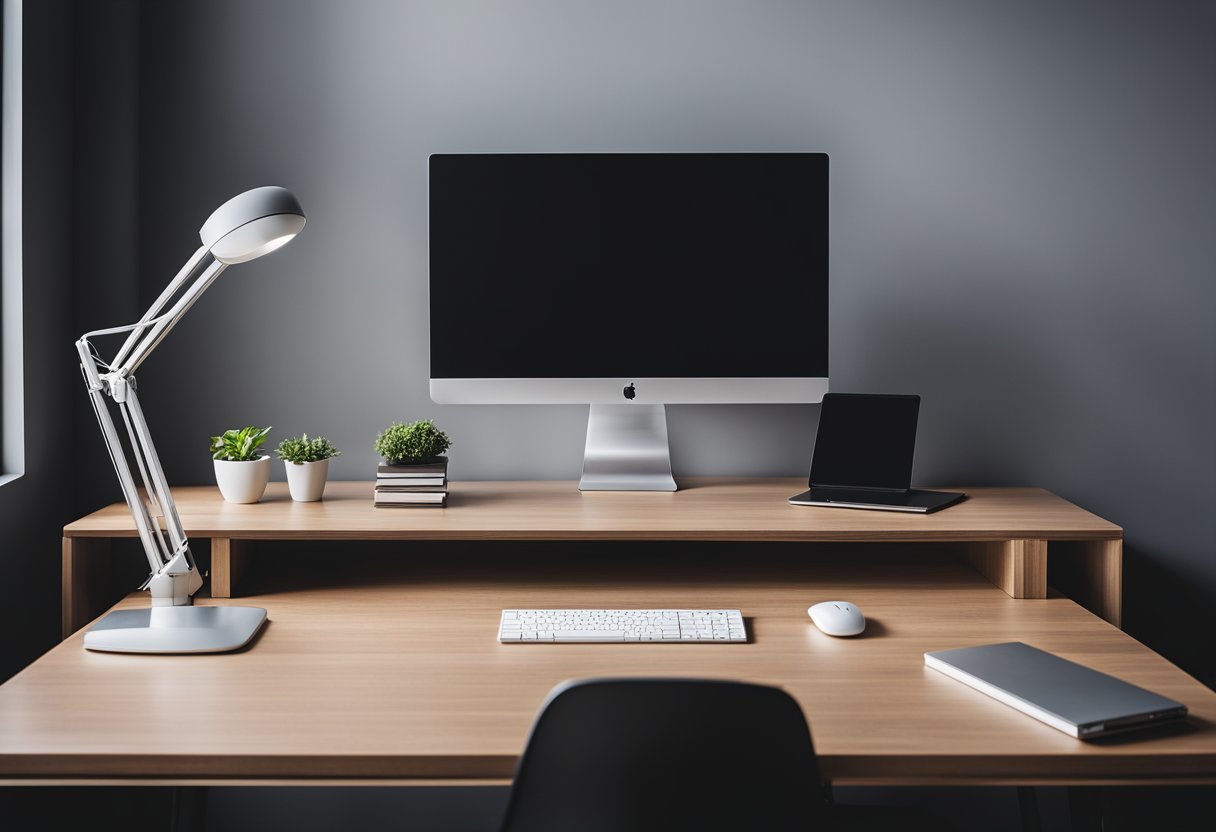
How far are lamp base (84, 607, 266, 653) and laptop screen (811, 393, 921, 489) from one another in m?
1.04

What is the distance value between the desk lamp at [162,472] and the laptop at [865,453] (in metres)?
0.98

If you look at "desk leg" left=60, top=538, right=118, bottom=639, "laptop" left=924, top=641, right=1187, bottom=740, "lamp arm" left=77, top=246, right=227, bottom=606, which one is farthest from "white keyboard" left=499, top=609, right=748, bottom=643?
"desk leg" left=60, top=538, right=118, bottom=639

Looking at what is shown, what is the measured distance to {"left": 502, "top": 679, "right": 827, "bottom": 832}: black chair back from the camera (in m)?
0.85

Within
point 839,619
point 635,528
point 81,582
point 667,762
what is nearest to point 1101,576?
point 839,619

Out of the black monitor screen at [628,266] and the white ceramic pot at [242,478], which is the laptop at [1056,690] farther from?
the white ceramic pot at [242,478]

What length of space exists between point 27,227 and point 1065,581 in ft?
6.93

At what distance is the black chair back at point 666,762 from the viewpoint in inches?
33.7

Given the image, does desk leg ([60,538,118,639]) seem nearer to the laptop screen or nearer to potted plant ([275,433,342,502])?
potted plant ([275,433,342,502])

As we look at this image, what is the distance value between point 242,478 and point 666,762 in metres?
1.08

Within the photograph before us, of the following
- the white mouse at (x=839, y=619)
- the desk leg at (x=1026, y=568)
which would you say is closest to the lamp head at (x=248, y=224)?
the white mouse at (x=839, y=619)

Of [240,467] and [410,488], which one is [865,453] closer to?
[410,488]

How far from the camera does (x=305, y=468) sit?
5.46 feet

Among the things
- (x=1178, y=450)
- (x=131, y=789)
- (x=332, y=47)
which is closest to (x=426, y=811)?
(x=131, y=789)

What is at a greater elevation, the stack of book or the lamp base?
the stack of book
